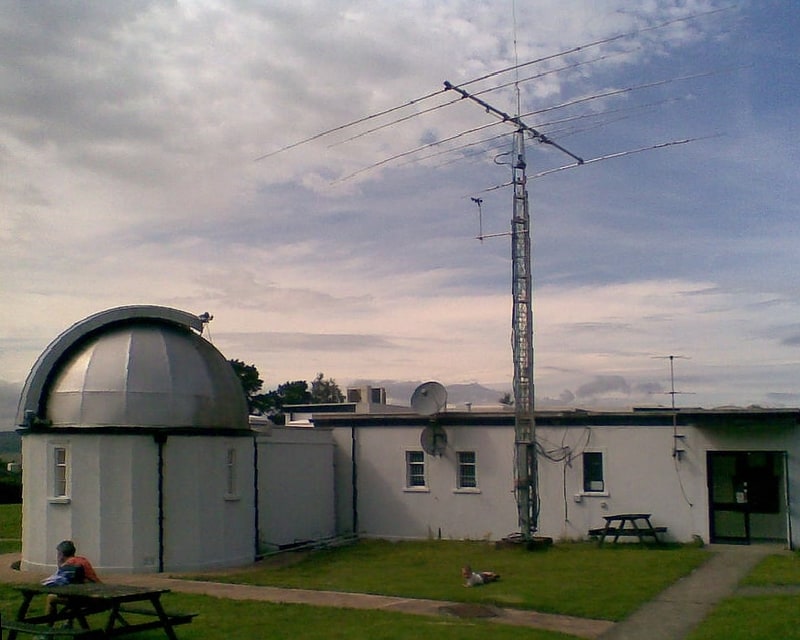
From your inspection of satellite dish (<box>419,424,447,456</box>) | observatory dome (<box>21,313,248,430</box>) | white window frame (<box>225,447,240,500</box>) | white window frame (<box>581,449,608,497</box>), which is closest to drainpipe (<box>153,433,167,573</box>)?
observatory dome (<box>21,313,248,430</box>)

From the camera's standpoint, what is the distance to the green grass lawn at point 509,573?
15.3 metres

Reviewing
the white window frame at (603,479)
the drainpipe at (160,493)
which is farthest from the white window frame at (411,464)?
the drainpipe at (160,493)

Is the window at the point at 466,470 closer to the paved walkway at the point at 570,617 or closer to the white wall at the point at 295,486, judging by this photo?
the white wall at the point at 295,486

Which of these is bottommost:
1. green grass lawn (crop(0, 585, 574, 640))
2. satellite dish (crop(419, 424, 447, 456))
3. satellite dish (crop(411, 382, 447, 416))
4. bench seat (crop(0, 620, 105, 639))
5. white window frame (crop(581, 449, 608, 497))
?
green grass lawn (crop(0, 585, 574, 640))

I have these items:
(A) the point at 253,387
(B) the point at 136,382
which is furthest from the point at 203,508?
(A) the point at 253,387

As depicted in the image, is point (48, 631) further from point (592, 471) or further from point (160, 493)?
point (592, 471)

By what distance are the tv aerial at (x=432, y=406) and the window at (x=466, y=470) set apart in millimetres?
588

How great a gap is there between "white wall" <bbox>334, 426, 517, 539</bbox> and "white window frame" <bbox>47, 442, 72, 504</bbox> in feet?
30.4

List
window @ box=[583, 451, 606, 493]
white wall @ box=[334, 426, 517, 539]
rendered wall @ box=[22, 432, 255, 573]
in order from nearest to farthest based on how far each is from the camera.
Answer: rendered wall @ box=[22, 432, 255, 573], window @ box=[583, 451, 606, 493], white wall @ box=[334, 426, 517, 539]

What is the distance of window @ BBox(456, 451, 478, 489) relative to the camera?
26.0 m

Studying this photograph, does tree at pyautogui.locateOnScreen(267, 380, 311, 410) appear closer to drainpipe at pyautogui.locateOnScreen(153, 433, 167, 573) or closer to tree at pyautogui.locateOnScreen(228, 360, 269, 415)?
tree at pyautogui.locateOnScreen(228, 360, 269, 415)

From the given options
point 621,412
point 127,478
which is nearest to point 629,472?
point 621,412

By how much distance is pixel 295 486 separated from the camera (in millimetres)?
25016

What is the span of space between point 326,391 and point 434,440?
50.7 m
